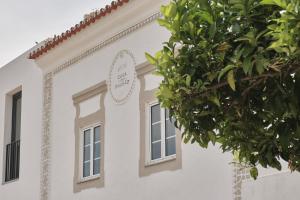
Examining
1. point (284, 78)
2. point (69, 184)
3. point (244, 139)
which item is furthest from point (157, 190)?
point (284, 78)

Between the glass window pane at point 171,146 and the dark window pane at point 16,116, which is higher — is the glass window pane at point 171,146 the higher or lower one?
the lower one

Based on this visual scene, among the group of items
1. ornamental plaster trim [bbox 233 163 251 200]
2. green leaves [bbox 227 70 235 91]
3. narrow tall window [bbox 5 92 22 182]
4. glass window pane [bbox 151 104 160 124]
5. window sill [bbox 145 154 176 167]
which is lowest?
green leaves [bbox 227 70 235 91]

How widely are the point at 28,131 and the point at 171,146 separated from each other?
5.09m

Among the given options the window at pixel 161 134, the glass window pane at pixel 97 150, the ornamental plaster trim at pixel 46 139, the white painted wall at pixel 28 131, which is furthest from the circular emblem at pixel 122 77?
the white painted wall at pixel 28 131

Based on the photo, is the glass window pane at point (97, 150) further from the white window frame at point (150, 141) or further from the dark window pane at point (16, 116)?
the dark window pane at point (16, 116)

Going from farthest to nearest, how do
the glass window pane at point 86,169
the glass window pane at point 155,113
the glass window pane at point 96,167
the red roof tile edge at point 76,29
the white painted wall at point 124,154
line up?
1. the glass window pane at point 86,169
2. the glass window pane at point 96,167
3. the red roof tile edge at point 76,29
4. the glass window pane at point 155,113
5. the white painted wall at point 124,154

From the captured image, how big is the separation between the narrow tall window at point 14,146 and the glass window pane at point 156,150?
17.3ft

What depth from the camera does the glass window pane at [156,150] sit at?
12117 millimetres

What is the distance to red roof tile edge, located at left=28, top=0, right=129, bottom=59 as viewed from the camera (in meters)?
13.1

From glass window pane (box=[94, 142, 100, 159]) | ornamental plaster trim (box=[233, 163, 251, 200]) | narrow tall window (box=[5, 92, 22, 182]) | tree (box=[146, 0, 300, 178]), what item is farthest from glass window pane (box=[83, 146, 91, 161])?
Result: tree (box=[146, 0, 300, 178])

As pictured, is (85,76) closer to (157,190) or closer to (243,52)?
(157,190)

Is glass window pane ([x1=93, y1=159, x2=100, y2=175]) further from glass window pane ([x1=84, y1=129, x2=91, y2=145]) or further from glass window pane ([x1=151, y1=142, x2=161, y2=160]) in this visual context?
glass window pane ([x1=151, y1=142, x2=161, y2=160])

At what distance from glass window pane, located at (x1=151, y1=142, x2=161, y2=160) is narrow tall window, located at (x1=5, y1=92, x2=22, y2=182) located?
5.27m

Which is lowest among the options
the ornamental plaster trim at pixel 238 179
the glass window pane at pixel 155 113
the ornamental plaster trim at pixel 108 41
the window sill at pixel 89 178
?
the ornamental plaster trim at pixel 238 179
